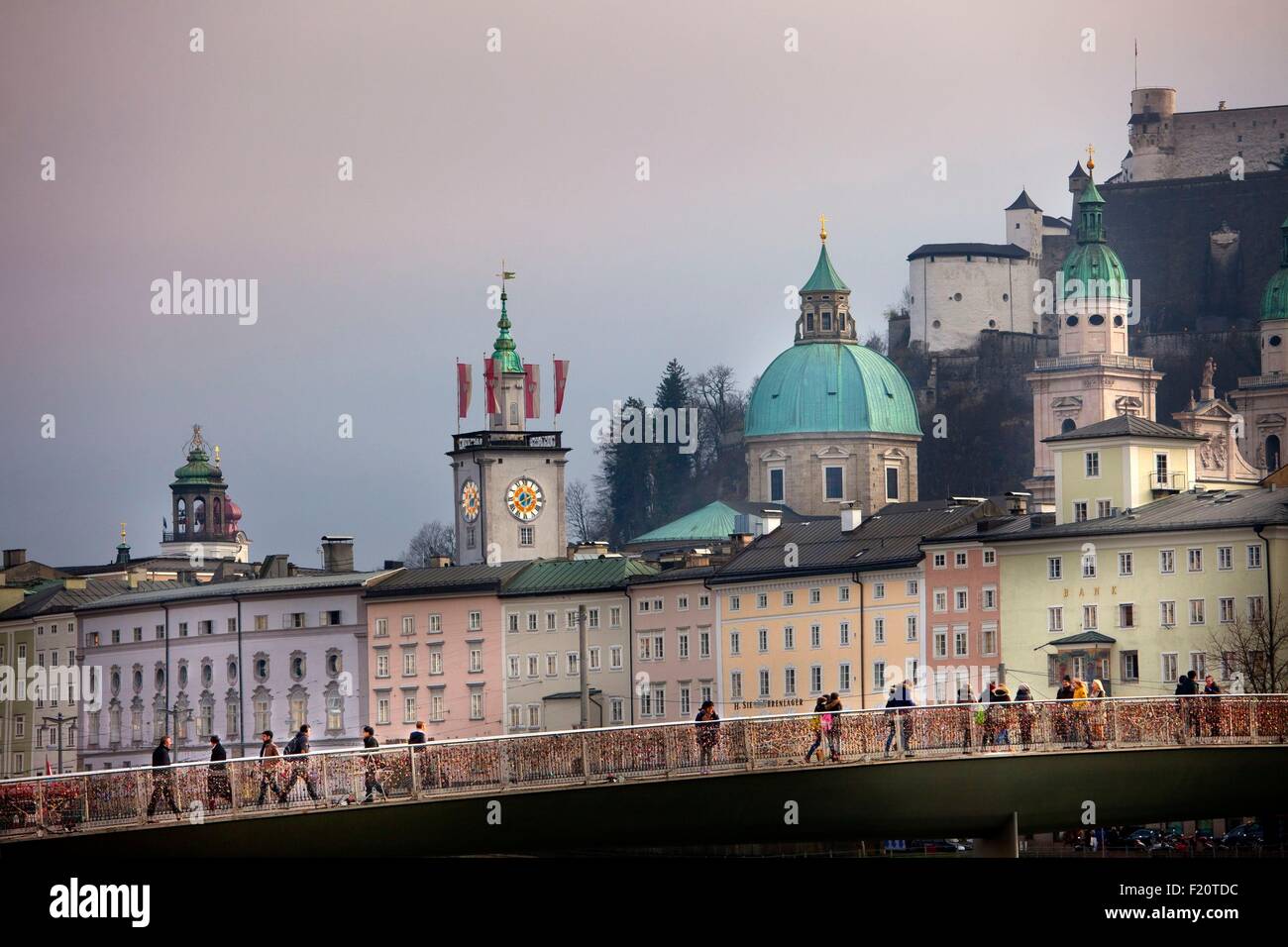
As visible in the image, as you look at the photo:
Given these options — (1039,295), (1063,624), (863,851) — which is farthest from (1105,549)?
(1039,295)

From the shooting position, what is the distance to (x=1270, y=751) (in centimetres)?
5425

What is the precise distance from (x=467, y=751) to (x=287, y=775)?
10.9 ft

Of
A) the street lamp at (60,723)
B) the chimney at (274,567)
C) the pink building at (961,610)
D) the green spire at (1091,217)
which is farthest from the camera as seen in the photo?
the green spire at (1091,217)

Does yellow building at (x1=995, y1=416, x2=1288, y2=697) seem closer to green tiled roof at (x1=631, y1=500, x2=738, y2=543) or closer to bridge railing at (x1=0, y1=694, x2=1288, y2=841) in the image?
bridge railing at (x1=0, y1=694, x2=1288, y2=841)

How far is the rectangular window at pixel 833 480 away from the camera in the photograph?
168 metres

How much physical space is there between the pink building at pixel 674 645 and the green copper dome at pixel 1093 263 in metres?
58.2

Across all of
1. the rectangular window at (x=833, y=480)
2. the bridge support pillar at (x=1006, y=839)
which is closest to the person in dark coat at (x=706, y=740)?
the bridge support pillar at (x=1006, y=839)

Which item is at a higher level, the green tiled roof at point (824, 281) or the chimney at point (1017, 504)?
the green tiled roof at point (824, 281)

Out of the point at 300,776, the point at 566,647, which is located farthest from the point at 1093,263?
the point at 300,776

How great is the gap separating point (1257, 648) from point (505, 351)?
223 feet

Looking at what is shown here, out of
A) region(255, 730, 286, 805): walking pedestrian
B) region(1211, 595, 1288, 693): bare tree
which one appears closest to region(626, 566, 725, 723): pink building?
region(1211, 595, 1288, 693): bare tree

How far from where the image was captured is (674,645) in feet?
398

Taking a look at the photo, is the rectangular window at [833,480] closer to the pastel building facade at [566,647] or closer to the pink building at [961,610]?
the pastel building facade at [566,647]
